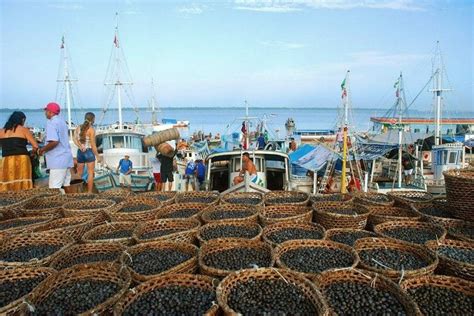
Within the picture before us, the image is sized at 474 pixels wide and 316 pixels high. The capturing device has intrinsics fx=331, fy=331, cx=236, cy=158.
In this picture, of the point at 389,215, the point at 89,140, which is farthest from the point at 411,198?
the point at 89,140

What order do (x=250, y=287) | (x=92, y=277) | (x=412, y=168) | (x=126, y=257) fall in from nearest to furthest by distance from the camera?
(x=250, y=287), (x=92, y=277), (x=126, y=257), (x=412, y=168)

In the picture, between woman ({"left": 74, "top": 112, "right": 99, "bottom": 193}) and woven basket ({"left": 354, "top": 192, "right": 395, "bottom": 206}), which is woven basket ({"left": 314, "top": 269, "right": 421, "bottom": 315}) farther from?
woman ({"left": 74, "top": 112, "right": 99, "bottom": 193})

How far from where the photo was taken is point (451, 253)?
3.08m

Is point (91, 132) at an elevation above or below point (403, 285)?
above

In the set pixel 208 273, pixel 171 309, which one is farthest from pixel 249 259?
pixel 171 309

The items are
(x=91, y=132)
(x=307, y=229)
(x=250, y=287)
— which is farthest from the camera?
(x=91, y=132)

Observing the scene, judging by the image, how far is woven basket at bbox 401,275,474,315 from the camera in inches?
97.7

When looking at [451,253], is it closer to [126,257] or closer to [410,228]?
[410,228]

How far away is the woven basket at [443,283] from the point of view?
2480mm

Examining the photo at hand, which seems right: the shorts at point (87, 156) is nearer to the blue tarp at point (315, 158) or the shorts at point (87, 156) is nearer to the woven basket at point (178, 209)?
the woven basket at point (178, 209)

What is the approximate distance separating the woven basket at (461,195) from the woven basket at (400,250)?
1.12 metres

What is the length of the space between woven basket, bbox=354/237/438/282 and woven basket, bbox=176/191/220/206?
7.77 feet

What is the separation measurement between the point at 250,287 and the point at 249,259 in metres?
0.57

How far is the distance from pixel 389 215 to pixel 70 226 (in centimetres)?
398
